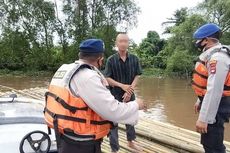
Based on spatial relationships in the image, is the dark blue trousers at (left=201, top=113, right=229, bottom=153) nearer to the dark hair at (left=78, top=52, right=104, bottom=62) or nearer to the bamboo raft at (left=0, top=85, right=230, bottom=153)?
the dark hair at (left=78, top=52, right=104, bottom=62)

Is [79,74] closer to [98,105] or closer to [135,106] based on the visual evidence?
[98,105]

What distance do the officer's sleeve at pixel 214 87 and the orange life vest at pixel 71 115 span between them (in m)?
0.77

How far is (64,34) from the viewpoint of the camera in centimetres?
2575

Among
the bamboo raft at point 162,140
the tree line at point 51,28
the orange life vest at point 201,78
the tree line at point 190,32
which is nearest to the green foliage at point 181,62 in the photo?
the tree line at point 190,32

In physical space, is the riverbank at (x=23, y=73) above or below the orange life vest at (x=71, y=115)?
below

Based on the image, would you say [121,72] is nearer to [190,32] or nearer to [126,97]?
[126,97]

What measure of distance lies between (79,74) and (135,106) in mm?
393

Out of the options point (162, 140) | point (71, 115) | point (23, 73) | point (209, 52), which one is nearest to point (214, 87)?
point (209, 52)

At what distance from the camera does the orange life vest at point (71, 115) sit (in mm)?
2170

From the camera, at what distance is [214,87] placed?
262 cm

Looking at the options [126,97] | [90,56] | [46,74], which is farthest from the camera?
[46,74]

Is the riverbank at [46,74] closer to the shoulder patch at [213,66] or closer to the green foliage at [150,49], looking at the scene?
the green foliage at [150,49]

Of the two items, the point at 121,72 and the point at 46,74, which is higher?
the point at 121,72

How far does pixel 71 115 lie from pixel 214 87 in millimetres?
1054
